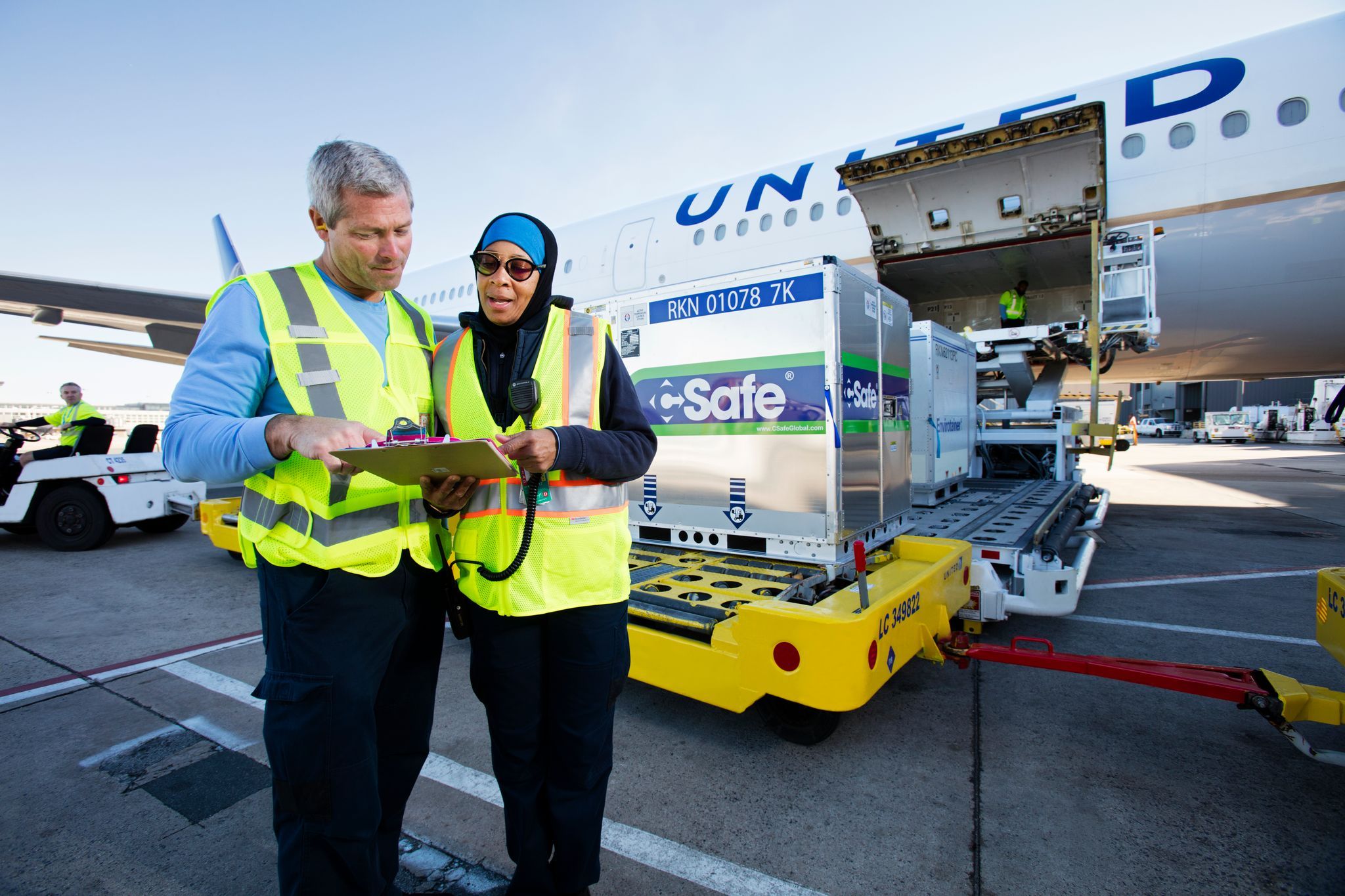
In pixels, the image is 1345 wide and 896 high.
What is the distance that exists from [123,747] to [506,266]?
3.01 metres

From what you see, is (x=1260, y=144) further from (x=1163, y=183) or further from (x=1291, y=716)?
(x=1291, y=716)

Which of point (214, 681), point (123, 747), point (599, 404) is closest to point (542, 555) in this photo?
point (599, 404)

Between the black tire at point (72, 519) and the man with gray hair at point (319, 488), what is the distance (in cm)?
829

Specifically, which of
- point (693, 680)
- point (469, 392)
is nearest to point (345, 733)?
point (469, 392)

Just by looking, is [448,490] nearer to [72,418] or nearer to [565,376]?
[565,376]

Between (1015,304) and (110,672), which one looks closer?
(110,672)

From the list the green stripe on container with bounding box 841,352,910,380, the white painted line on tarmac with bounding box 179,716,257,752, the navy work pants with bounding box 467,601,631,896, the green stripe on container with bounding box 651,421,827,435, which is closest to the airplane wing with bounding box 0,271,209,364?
the white painted line on tarmac with bounding box 179,716,257,752

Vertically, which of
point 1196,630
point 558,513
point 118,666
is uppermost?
point 558,513

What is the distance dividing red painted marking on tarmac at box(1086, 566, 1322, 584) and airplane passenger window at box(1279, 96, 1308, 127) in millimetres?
4565

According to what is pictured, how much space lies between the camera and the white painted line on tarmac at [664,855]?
6.34ft

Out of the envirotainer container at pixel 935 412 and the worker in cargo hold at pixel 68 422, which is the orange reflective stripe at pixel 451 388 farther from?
the worker in cargo hold at pixel 68 422

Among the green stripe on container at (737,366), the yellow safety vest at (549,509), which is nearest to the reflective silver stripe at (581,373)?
the yellow safety vest at (549,509)

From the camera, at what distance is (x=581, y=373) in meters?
1.67

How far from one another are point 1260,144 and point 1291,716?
289 inches
